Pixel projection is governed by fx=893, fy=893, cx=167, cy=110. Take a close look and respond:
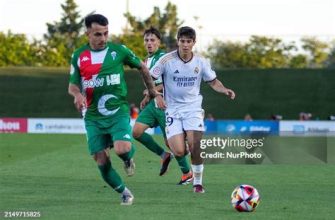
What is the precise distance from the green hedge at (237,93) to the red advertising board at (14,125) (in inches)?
247

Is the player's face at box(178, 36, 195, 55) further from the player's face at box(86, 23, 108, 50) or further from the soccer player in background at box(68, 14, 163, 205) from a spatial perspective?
the player's face at box(86, 23, 108, 50)

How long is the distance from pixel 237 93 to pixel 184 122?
38472mm

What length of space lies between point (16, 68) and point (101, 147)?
134 ft

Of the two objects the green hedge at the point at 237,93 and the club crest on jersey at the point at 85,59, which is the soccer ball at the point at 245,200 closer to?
the club crest on jersey at the point at 85,59

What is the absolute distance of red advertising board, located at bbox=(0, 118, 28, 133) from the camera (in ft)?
138

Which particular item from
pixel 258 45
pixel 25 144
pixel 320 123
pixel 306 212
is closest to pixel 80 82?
pixel 306 212

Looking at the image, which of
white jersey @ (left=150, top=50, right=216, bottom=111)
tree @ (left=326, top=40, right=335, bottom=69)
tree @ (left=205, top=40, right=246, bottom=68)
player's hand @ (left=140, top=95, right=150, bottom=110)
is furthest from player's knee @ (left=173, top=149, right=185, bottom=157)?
tree @ (left=205, top=40, right=246, bottom=68)

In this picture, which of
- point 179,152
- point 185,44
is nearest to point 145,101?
point 179,152

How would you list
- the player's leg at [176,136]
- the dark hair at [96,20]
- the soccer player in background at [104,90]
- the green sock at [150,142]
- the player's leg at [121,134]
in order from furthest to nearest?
the green sock at [150,142]
the player's leg at [176,136]
the player's leg at [121,134]
the soccer player in background at [104,90]
the dark hair at [96,20]

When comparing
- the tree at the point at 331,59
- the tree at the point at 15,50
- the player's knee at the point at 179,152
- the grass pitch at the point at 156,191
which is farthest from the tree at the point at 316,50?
the player's knee at the point at 179,152

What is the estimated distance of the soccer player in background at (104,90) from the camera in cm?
1055

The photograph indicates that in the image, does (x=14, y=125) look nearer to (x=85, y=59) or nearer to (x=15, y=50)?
(x=15, y=50)

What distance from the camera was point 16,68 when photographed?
50781mm

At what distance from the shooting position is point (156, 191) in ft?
41.0
